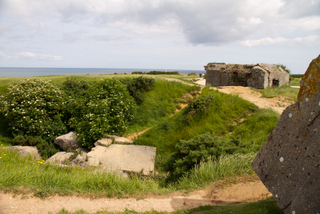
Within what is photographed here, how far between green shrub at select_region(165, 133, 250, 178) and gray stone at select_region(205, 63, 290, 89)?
7847mm

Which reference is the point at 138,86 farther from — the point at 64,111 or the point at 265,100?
the point at 265,100

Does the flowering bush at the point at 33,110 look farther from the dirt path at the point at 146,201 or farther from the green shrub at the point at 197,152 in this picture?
the green shrub at the point at 197,152

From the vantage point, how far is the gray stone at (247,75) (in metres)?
12.9

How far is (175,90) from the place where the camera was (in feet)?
42.1

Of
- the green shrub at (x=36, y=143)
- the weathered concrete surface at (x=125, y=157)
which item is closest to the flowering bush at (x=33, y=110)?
the green shrub at (x=36, y=143)

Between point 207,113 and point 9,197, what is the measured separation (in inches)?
308

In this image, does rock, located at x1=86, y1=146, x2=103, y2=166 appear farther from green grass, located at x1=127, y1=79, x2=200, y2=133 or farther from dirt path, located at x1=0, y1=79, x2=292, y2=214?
dirt path, located at x1=0, y1=79, x2=292, y2=214

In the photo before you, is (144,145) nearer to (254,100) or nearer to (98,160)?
(98,160)

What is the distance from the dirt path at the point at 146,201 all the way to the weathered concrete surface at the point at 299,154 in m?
1.51

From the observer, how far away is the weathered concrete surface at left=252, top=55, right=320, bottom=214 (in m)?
2.43

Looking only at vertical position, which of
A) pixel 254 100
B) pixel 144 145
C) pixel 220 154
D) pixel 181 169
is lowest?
pixel 144 145

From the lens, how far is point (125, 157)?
782cm

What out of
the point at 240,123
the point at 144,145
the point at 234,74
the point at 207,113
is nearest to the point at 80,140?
the point at 144,145

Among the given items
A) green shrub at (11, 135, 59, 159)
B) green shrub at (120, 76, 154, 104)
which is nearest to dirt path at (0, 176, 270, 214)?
green shrub at (11, 135, 59, 159)
